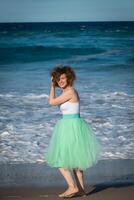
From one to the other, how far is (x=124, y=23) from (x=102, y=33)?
1.35 feet

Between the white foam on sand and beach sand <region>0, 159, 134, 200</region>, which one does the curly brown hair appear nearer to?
beach sand <region>0, 159, 134, 200</region>

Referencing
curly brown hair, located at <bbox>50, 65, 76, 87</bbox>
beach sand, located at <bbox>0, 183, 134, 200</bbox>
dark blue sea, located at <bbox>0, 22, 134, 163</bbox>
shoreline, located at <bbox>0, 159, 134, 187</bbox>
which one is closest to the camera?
curly brown hair, located at <bbox>50, 65, 76, 87</bbox>

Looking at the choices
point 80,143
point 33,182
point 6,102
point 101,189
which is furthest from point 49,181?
point 6,102

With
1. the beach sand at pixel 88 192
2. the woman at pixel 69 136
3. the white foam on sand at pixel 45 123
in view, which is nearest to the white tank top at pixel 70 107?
the woman at pixel 69 136

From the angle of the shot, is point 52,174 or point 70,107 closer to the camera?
point 70,107

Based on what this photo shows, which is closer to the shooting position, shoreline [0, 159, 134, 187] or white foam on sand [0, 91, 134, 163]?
shoreline [0, 159, 134, 187]

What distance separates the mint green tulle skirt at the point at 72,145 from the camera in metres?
3.42

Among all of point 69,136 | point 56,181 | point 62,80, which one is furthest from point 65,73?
point 56,181

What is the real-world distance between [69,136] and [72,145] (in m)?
0.05

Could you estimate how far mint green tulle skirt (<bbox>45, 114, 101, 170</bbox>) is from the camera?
3422mm

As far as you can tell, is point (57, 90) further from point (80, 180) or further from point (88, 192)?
point (80, 180)

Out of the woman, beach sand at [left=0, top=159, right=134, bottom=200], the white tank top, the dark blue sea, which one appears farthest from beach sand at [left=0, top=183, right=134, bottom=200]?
the dark blue sea

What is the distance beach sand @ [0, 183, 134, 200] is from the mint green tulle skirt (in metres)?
0.22

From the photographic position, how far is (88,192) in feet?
11.9
